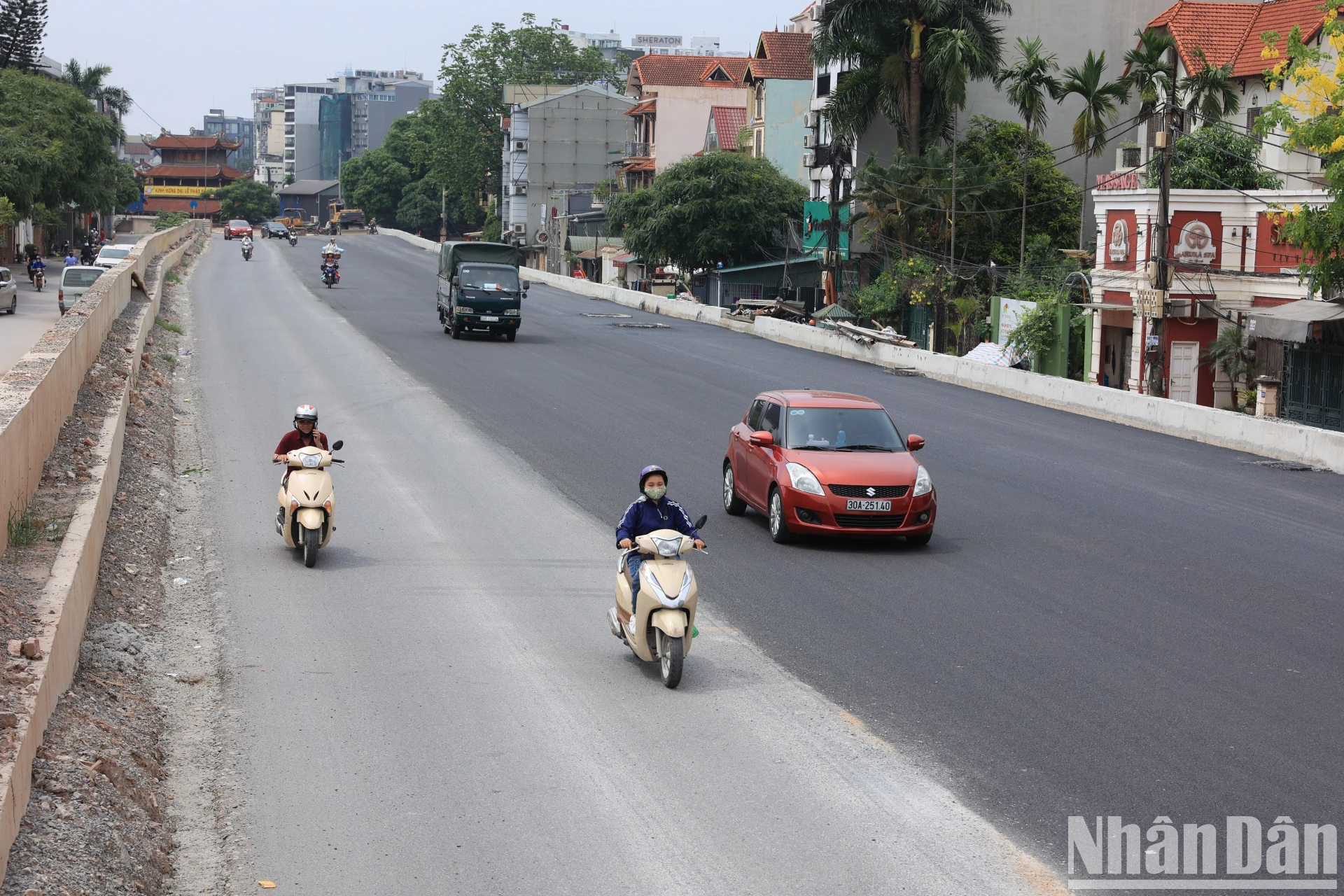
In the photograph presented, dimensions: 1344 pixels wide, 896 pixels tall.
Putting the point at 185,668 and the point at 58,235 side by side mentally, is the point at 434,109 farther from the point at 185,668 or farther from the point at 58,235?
the point at 185,668

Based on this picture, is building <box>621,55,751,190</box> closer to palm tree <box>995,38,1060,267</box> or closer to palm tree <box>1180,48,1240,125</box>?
palm tree <box>995,38,1060,267</box>

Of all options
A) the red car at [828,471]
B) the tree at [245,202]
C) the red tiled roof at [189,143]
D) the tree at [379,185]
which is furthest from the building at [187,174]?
the red car at [828,471]

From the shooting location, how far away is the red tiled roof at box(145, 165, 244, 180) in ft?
567

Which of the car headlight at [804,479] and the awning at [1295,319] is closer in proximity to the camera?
the car headlight at [804,479]

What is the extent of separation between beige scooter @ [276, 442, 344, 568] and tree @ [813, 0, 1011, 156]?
43601 millimetres

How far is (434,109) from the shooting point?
437ft

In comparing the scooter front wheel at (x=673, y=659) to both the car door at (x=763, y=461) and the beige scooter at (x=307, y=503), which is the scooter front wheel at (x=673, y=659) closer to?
the beige scooter at (x=307, y=503)

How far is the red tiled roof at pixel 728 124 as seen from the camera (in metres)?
90.1

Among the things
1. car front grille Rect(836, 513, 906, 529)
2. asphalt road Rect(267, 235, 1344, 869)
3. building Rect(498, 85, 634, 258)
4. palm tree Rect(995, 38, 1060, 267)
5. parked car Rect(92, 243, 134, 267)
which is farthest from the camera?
building Rect(498, 85, 634, 258)

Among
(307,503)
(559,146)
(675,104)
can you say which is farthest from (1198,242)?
(559,146)

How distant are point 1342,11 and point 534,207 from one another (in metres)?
93.0

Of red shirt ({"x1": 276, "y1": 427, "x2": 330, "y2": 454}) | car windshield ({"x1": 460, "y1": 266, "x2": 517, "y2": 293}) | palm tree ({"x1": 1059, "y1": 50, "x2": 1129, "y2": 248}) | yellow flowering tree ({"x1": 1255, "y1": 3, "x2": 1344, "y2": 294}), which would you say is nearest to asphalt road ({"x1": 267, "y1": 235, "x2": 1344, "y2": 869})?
red shirt ({"x1": 276, "y1": 427, "x2": 330, "y2": 454})

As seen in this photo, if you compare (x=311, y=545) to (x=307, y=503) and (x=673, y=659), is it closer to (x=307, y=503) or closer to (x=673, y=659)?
(x=307, y=503)

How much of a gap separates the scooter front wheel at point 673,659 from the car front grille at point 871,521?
204 inches
